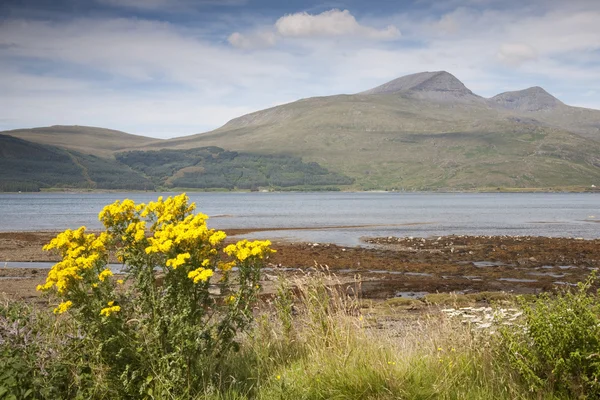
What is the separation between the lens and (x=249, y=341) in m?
8.59

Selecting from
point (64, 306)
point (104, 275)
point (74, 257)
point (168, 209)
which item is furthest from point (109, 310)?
point (168, 209)

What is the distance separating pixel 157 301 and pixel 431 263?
29.7 metres

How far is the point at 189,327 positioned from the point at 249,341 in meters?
2.30

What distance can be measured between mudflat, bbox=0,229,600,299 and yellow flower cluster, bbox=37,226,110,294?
15092 mm

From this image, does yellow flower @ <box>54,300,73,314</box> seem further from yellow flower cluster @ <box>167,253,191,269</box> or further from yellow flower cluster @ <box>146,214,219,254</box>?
yellow flower cluster @ <box>167,253,191,269</box>

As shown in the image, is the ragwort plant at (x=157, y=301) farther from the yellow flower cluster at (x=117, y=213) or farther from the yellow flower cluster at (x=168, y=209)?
the yellow flower cluster at (x=168, y=209)

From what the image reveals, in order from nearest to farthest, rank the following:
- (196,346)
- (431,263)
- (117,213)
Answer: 1. (196,346)
2. (117,213)
3. (431,263)

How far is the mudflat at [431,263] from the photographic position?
26.3 metres

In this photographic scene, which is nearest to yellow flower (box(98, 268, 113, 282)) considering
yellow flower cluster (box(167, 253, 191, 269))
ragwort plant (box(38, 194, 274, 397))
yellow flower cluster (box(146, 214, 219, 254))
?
ragwort plant (box(38, 194, 274, 397))

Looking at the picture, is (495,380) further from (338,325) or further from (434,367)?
(338,325)

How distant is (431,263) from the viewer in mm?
34688

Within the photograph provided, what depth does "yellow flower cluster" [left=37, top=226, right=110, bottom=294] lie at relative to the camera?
6641 mm

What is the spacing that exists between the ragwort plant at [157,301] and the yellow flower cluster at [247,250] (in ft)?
0.04

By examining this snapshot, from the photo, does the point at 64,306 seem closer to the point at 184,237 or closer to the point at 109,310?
the point at 109,310
